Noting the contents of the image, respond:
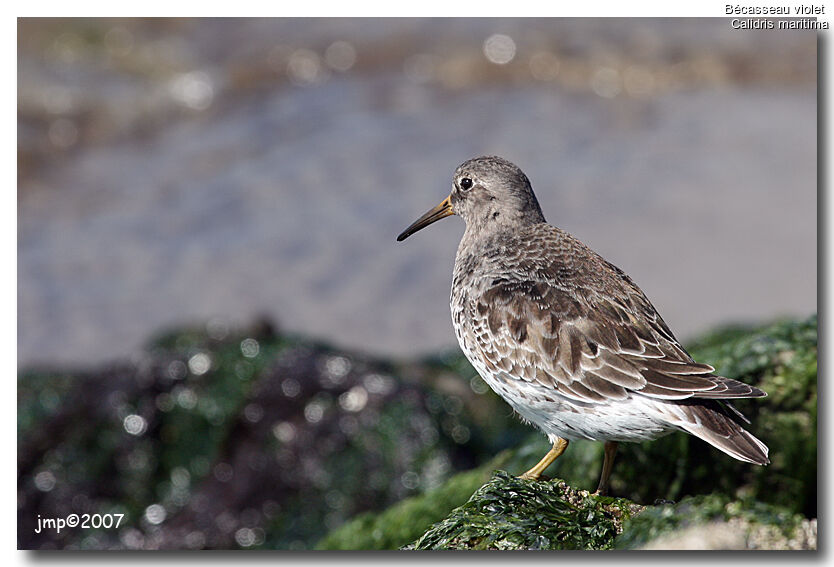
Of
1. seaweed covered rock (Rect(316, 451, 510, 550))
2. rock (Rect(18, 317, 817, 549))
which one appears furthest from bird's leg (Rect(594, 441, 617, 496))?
seaweed covered rock (Rect(316, 451, 510, 550))

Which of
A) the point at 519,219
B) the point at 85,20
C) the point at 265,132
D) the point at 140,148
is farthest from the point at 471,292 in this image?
the point at 140,148

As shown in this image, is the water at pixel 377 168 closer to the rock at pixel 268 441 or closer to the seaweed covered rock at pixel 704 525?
the rock at pixel 268 441

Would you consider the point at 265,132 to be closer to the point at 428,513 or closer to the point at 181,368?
the point at 181,368

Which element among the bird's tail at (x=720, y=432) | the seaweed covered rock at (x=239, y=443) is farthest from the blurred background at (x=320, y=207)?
the bird's tail at (x=720, y=432)

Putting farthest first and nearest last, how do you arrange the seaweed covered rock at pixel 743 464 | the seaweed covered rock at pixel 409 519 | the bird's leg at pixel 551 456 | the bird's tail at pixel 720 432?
the seaweed covered rock at pixel 409 519
the seaweed covered rock at pixel 743 464
the bird's leg at pixel 551 456
the bird's tail at pixel 720 432

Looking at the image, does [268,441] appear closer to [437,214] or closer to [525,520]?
[437,214]

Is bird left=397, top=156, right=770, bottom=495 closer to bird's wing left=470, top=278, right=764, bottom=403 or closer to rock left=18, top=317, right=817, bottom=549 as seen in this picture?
bird's wing left=470, top=278, right=764, bottom=403

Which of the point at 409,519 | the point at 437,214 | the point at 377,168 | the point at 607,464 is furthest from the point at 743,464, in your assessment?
the point at 377,168

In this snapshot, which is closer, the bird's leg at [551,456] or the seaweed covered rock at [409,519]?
the bird's leg at [551,456]
